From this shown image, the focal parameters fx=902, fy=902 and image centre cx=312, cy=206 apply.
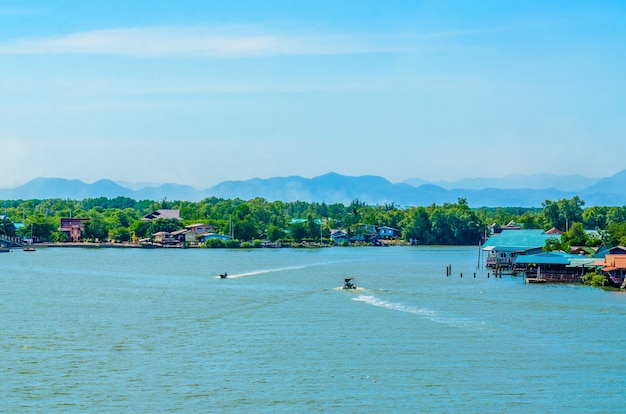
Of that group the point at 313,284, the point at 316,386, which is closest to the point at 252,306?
the point at 313,284

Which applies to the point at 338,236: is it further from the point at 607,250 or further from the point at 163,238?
the point at 607,250

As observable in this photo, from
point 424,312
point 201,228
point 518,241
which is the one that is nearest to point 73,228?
point 201,228

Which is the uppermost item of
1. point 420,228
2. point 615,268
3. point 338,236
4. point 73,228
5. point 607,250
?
point 420,228

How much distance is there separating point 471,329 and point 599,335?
427 centimetres

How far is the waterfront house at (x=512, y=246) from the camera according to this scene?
6303 centimetres

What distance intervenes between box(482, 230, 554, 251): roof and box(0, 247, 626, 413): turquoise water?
16175 mm

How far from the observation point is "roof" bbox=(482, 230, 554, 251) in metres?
63.5

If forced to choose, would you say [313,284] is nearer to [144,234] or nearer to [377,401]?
[377,401]

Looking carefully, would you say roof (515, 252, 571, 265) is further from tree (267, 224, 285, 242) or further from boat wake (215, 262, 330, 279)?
tree (267, 224, 285, 242)

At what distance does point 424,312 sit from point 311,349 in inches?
386

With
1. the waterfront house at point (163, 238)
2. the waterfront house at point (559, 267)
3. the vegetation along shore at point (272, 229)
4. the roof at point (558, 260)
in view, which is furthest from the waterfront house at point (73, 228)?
the roof at point (558, 260)

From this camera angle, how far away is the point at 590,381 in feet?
77.2

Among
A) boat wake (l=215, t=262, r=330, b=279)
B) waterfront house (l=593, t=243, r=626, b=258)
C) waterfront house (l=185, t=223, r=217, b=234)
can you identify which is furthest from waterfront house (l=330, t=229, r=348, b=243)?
waterfront house (l=593, t=243, r=626, b=258)

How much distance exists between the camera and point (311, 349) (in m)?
27.4
